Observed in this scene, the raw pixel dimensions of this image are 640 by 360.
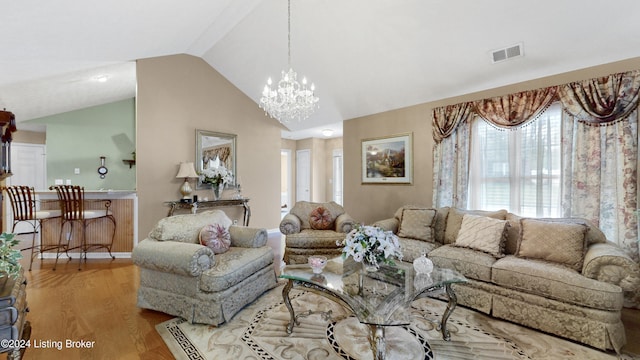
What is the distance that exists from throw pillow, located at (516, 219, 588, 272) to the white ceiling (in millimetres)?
1812

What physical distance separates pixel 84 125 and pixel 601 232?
336 inches

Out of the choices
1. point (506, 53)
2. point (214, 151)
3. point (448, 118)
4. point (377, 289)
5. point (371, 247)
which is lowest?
point (377, 289)

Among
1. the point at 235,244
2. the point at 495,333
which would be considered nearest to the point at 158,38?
the point at 235,244

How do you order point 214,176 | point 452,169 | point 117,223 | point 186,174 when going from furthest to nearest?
point 214,176, point 186,174, point 117,223, point 452,169

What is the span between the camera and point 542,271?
244 centimetres

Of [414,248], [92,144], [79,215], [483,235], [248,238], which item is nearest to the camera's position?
[483,235]

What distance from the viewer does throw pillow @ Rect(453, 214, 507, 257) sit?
9.77 ft

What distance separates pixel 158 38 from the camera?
3971 mm

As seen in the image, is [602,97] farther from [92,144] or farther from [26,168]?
[26,168]

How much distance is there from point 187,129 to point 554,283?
5.48 m

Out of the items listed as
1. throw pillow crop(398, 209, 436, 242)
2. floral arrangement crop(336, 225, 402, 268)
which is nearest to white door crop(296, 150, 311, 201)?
throw pillow crop(398, 209, 436, 242)

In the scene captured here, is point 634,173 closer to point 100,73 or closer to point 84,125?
point 100,73

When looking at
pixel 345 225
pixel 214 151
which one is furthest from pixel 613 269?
pixel 214 151

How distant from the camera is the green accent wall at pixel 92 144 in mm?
5836
